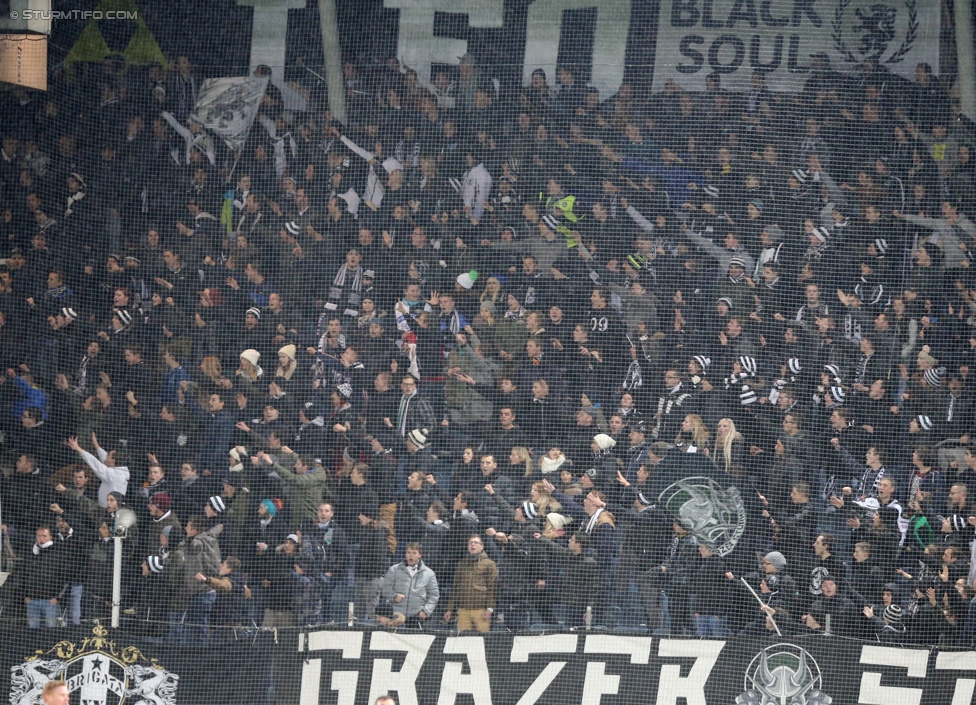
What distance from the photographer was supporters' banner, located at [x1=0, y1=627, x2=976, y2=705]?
29.9ft

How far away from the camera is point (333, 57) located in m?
11.4

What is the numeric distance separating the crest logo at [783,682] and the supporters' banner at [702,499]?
1018 mm

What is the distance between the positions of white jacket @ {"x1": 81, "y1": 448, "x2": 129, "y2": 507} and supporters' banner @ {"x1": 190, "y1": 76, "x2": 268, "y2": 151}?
10.8ft

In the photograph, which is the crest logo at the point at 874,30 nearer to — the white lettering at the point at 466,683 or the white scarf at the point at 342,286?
the white scarf at the point at 342,286

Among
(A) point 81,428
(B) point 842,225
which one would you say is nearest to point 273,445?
(A) point 81,428

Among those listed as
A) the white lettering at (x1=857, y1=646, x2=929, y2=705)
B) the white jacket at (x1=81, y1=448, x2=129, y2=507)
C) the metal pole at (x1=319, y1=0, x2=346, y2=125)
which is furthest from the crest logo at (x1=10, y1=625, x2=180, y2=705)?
the white lettering at (x1=857, y1=646, x2=929, y2=705)

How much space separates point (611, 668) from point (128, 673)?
153 inches

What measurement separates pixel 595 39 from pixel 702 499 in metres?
4.70

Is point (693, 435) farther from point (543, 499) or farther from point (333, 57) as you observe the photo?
point (333, 57)

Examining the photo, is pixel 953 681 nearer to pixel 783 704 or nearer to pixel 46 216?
pixel 783 704

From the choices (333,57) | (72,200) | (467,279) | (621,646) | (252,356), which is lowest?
(621,646)

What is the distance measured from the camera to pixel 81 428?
10219 millimetres

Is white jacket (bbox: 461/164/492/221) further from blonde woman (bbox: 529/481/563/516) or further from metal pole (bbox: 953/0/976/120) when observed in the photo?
metal pole (bbox: 953/0/976/120)

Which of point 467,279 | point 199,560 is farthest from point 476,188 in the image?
point 199,560
